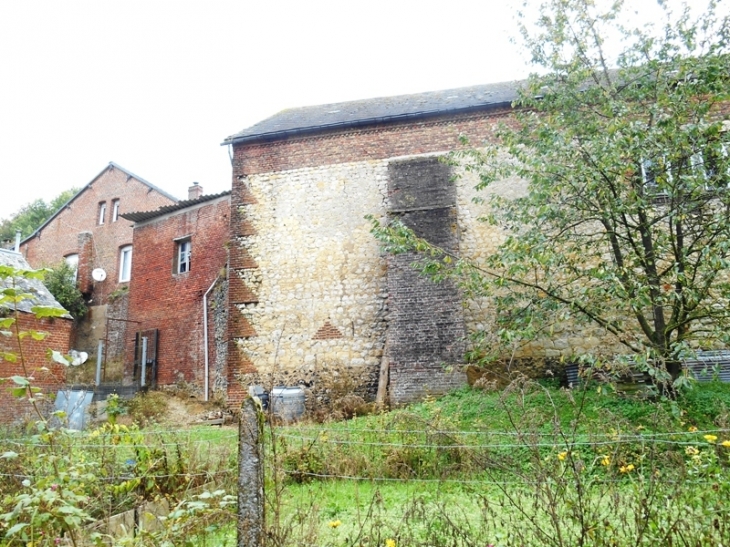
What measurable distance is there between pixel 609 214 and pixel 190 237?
41.7 ft

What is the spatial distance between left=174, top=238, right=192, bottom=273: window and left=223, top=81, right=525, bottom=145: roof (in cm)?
486

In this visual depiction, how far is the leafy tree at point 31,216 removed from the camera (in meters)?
33.7

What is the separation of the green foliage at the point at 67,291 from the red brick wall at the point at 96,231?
1.96 ft

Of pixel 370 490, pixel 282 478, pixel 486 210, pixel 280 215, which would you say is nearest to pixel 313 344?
pixel 280 215

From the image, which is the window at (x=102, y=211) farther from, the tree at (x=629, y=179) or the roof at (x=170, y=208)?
the tree at (x=629, y=179)

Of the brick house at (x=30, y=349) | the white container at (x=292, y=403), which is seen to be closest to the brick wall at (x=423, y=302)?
the white container at (x=292, y=403)

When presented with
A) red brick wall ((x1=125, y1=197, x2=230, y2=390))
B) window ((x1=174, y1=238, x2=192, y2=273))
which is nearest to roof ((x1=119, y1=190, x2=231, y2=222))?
red brick wall ((x1=125, y1=197, x2=230, y2=390))

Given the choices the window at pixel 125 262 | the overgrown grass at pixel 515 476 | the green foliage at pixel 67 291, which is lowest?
the overgrown grass at pixel 515 476

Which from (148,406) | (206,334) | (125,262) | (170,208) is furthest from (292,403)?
(125,262)

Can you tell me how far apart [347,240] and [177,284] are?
6.82m

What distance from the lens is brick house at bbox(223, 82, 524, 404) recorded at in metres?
10.6

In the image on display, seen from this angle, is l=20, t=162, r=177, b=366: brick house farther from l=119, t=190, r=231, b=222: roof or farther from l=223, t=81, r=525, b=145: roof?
l=223, t=81, r=525, b=145: roof

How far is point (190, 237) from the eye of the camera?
635 inches

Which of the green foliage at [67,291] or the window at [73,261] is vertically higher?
the window at [73,261]
